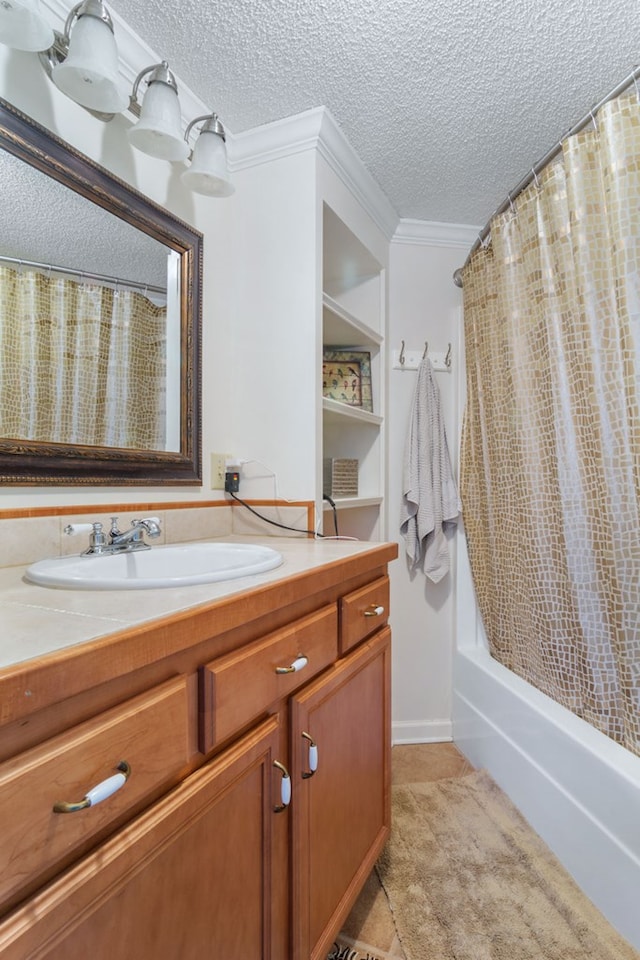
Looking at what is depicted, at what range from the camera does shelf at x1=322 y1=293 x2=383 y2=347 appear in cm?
181

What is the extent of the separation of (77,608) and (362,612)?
685 millimetres

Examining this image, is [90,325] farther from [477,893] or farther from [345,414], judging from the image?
[477,893]

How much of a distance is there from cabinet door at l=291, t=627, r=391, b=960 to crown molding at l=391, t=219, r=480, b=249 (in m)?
1.79

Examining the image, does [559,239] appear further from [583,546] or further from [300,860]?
[300,860]

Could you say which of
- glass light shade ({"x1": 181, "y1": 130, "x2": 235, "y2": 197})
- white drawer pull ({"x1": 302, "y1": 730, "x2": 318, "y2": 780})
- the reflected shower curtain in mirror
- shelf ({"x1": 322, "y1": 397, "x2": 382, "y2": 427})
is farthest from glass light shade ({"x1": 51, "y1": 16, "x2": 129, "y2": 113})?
white drawer pull ({"x1": 302, "y1": 730, "x2": 318, "y2": 780})

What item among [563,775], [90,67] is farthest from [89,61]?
[563,775]

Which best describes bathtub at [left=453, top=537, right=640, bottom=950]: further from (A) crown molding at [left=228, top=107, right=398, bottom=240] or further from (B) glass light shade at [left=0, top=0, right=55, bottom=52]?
(B) glass light shade at [left=0, top=0, right=55, bottom=52]

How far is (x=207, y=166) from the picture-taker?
53.4 inches

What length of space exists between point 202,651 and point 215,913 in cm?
37

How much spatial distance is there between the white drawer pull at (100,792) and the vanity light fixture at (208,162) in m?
1.41

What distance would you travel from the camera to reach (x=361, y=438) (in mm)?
2207

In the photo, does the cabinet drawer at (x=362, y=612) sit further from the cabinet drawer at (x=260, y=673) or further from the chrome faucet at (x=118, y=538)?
the chrome faucet at (x=118, y=538)

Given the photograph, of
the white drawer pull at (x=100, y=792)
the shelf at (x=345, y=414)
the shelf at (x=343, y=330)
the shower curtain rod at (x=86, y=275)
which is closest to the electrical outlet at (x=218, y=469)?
the shelf at (x=345, y=414)

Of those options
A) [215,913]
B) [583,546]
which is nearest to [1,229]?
[215,913]
